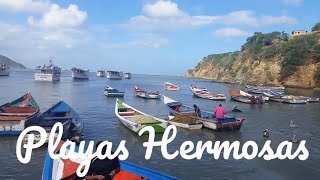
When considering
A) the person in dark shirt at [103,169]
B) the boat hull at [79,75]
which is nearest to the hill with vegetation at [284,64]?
the boat hull at [79,75]

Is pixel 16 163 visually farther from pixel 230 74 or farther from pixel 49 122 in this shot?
pixel 230 74

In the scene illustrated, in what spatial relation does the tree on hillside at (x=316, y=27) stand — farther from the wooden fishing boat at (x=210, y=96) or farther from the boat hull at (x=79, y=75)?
the boat hull at (x=79, y=75)

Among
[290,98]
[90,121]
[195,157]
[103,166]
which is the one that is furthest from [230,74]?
[103,166]

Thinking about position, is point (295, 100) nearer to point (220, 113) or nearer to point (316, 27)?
point (220, 113)

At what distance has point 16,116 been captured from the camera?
27391mm

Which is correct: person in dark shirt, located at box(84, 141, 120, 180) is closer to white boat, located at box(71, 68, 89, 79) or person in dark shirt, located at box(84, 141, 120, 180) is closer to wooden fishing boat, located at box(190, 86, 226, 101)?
wooden fishing boat, located at box(190, 86, 226, 101)

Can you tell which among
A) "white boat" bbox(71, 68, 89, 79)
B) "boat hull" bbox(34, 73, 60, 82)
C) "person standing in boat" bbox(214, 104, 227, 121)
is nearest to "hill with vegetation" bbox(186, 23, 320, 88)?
"white boat" bbox(71, 68, 89, 79)

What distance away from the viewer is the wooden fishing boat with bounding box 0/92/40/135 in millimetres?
24375

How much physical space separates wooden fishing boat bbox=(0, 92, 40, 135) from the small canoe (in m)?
12.1

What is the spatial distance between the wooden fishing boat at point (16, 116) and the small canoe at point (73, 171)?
12.1 meters

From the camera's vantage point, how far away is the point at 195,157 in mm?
21109

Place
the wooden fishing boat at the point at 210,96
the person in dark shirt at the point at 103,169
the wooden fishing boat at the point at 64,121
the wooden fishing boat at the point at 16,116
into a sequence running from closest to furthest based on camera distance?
the person in dark shirt at the point at 103,169, the wooden fishing boat at the point at 64,121, the wooden fishing boat at the point at 16,116, the wooden fishing boat at the point at 210,96

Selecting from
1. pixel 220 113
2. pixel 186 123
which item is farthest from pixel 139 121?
pixel 220 113

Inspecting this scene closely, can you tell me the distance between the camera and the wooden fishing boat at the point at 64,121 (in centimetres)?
2356
